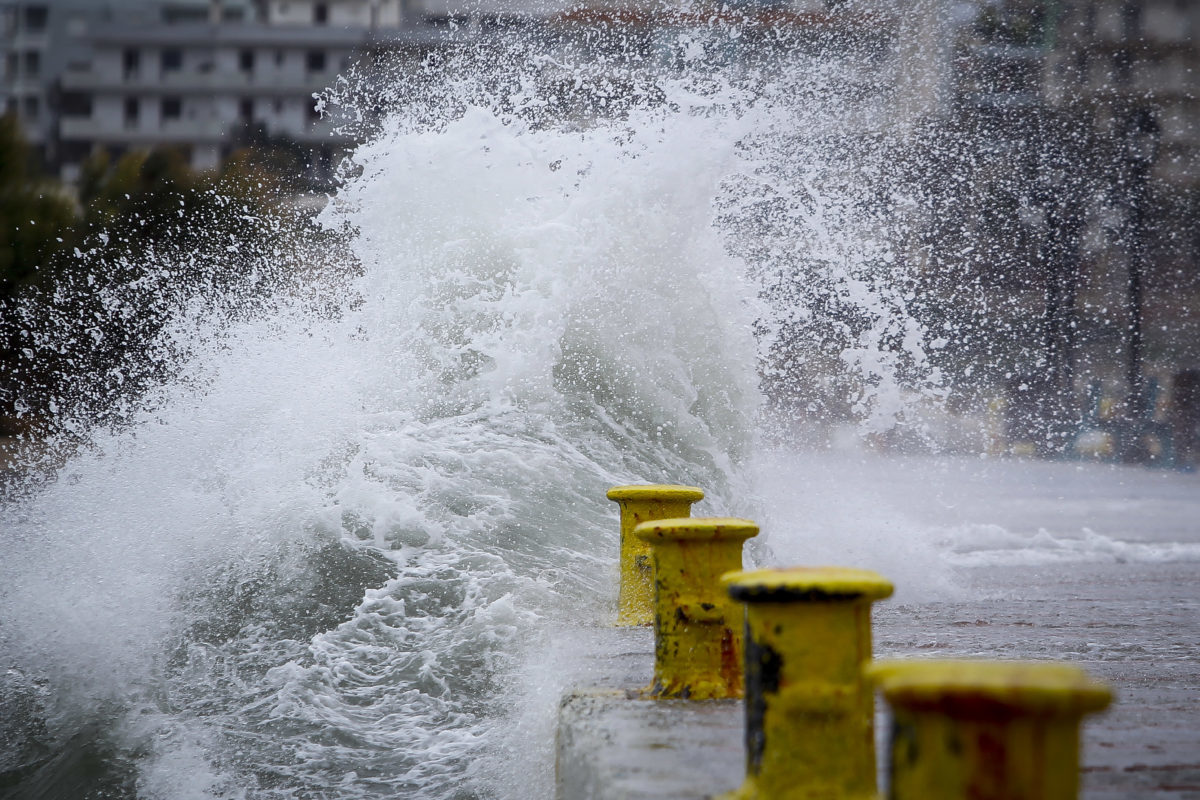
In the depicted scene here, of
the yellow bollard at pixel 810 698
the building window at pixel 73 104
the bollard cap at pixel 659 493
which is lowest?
the yellow bollard at pixel 810 698

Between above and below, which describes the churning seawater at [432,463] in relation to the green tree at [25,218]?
below

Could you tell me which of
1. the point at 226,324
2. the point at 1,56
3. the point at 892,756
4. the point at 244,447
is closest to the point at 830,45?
the point at 226,324

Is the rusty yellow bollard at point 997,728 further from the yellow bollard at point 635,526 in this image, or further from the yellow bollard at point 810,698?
the yellow bollard at point 635,526

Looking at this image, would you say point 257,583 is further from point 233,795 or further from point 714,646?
point 714,646

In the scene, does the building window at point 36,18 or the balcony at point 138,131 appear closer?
the balcony at point 138,131

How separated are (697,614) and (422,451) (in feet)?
10.6

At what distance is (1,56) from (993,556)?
64.5 metres

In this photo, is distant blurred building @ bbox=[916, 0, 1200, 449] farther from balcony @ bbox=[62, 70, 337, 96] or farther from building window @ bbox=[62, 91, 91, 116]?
building window @ bbox=[62, 91, 91, 116]

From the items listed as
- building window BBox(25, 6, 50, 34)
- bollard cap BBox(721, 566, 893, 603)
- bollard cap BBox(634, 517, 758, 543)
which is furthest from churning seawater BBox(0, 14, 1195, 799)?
building window BBox(25, 6, 50, 34)

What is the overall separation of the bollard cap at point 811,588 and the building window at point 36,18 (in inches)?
2691

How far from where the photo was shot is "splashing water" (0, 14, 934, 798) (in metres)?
3.75

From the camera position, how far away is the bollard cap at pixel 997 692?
4.41 ft

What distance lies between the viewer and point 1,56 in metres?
57.6

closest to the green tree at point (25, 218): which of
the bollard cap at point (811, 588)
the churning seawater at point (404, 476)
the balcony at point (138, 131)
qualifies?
the churning seawater at point (404, 476)
